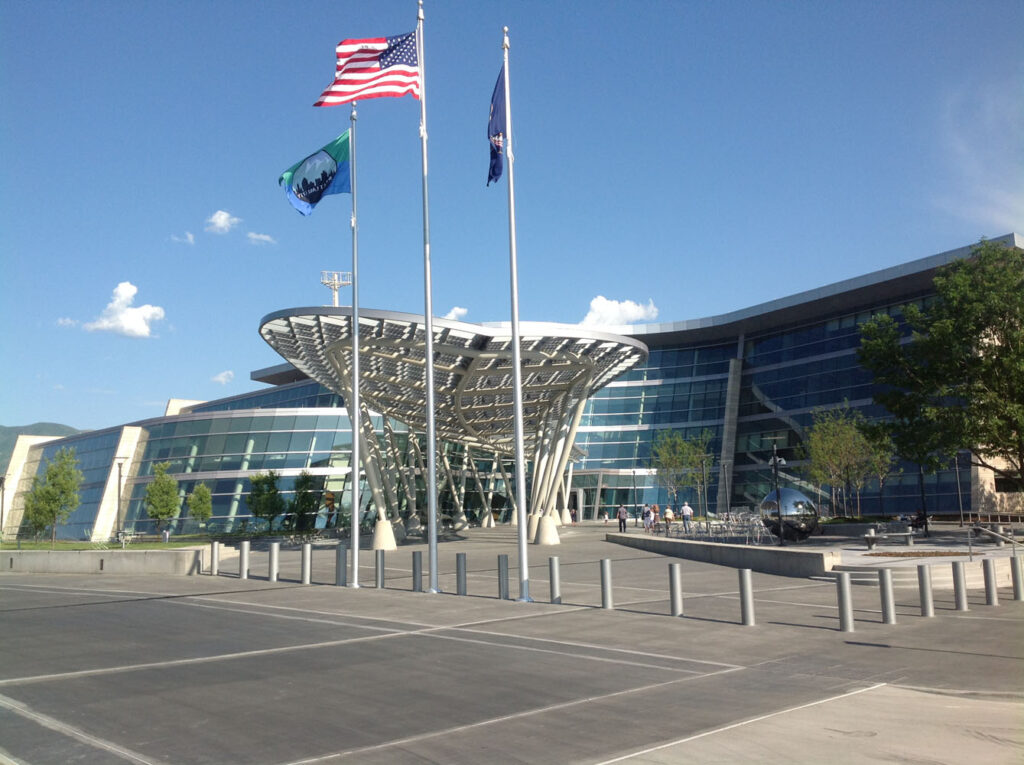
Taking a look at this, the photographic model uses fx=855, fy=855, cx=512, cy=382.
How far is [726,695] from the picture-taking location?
7641mm

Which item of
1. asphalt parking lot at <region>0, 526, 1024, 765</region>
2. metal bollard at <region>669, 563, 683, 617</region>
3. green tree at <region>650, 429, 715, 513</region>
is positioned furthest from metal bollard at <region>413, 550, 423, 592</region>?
green tree at <region>650, 429, 715, 513</region>

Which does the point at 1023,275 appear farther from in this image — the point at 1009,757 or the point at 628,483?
the point at 628,483

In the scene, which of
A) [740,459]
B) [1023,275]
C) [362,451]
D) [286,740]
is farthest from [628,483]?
[286,740]

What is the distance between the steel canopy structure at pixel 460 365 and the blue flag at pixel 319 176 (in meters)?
7.85

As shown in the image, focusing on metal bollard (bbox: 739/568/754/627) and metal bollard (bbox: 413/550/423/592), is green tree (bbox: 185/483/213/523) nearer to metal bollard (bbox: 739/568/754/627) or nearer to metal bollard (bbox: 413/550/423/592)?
metal bollard (bbox: 413/550/423/592)

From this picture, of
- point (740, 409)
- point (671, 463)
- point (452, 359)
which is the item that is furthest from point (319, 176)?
point (740, 409)

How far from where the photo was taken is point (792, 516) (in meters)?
29.6

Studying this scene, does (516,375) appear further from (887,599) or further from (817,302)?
(817,302)

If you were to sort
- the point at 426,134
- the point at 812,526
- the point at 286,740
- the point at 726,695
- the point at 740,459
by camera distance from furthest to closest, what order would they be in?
the point at 740,459 < the point at 812,526 < the point at 426,134 < the point at 726,695 < the point at 286,740

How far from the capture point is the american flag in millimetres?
17641

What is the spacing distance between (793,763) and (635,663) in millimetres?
3861

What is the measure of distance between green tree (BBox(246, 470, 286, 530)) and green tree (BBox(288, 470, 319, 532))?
146cm

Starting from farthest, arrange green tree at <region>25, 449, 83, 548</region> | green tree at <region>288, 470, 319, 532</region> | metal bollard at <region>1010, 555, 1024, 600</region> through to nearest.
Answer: green tree at <region>288, 470, 319, 532</region> < green tree at <region>25, 449, 83, 548</region> < metal bollard at <region>1010, 555, 1024, 600</region>

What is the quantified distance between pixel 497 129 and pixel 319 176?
17.0 ft
